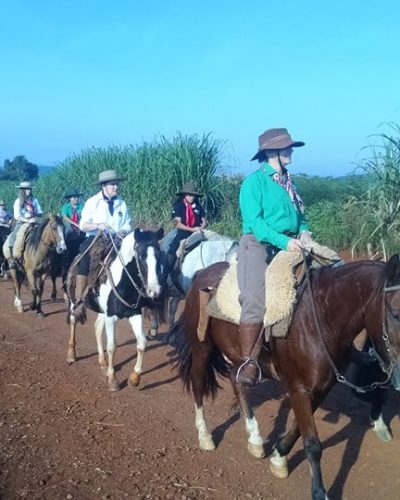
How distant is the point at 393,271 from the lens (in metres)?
3.33

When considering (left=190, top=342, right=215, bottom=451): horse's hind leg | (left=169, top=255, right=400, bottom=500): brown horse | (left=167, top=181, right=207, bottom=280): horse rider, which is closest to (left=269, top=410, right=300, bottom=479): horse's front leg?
(left=169, top=255, right=400, bottom=500): brown horse

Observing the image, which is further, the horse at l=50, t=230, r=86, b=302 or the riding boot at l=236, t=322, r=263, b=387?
the horse at l=50, t=230, r=86, b=302

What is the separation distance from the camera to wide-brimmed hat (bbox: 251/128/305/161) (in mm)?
4316

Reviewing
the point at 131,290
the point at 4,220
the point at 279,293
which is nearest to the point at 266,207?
the point at 279,293

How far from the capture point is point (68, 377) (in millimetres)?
6680

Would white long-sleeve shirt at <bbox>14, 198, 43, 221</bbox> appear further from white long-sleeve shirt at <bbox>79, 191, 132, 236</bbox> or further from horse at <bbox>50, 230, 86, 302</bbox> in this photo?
white long-sleeve shirt at <bbox>79, 191, 132, 236</bbox>

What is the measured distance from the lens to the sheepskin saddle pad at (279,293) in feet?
13.2

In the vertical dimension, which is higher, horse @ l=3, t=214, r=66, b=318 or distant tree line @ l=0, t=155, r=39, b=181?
distant tree line @ l=0, t=155, r=39, b=181

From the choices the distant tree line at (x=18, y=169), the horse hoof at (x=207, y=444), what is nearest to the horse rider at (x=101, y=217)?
the horse hoof at (x=207, y=444)

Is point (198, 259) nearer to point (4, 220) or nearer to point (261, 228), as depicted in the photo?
point (261, 228)

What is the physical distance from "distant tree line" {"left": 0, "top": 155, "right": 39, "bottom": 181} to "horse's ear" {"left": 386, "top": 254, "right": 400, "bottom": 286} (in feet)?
165

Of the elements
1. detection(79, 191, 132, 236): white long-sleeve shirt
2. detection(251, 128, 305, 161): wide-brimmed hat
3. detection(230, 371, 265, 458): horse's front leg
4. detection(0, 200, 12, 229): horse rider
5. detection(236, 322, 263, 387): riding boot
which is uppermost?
detection(251, 128, 305, 161): wide-brimmed hat

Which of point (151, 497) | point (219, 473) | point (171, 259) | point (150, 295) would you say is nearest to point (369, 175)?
point (171, 259)

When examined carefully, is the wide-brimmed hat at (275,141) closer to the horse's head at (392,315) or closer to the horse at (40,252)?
the horse's head at (392,315)
